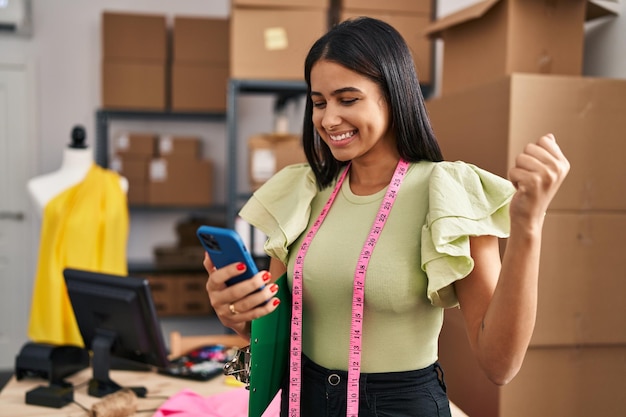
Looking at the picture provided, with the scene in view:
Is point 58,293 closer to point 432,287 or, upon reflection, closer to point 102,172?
point 102,172

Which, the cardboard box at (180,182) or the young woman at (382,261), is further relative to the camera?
the cardboard box at (180,182)

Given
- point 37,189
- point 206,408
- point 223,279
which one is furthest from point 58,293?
point 223,279

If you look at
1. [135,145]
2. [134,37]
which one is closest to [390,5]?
[134,37]

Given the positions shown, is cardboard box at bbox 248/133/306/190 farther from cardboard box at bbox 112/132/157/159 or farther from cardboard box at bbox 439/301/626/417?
cardboard box at bbox 439/301/626/417

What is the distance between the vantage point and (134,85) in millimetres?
4191

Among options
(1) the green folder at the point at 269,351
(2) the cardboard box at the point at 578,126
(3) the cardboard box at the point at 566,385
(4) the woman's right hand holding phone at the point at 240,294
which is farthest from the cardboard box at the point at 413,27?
(4) the woman's right hand holding phone at the point at 240,294

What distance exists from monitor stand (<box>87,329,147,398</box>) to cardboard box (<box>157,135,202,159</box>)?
2545 mm

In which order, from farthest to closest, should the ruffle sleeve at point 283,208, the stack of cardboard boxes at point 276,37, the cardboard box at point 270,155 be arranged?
the cardboard box at point 270,155
the stack of cardboard boxes at point 276,37
the ruffle sleeve at point 283,208

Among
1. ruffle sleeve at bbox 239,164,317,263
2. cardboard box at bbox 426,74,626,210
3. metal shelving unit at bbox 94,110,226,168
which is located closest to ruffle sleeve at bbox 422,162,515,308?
ruffle sleeve at bbox 239,164,317,263

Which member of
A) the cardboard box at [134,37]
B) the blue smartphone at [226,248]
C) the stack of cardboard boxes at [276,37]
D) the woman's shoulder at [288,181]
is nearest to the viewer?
the blue smartphone at [226,248]

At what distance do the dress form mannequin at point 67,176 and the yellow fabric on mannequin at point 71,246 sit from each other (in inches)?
2.4

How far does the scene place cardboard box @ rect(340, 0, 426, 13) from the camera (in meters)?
3.11

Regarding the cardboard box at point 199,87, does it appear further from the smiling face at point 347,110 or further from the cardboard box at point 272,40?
the smiling face at point 347,110

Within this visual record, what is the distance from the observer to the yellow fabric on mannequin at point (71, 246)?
2801 millimetres
